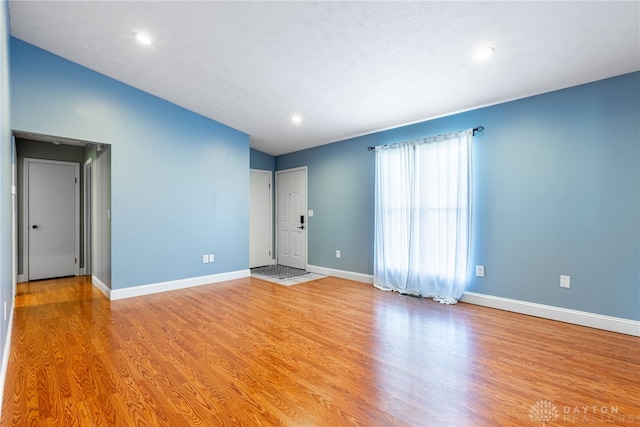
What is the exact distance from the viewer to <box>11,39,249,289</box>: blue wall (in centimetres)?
349

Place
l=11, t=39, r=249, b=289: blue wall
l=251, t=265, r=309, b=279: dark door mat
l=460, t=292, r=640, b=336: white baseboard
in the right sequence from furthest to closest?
1. l=251, t=265, r=309, b=279: dark door mat
2. l=11, t=39, r=249, b=289: blue wall
3. l=460, t=292, r=640, b=336: white baseboard

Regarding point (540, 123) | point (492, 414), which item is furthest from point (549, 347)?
point (540, 123)

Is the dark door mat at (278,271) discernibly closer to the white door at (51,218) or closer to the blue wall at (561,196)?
the blue wall at (561,196)

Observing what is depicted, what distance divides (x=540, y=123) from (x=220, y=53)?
350 cm

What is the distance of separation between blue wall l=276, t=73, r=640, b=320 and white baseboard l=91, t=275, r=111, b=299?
4.74m

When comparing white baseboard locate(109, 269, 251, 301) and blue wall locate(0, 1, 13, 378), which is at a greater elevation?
blue wall locate(0, 1, 13, 378)

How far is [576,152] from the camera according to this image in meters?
3.09

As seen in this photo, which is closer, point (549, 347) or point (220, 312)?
point (549, 347)

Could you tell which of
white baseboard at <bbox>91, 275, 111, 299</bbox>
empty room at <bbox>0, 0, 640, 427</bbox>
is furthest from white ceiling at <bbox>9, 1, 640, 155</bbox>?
white baseboard at <bbox>91, 275, 111, 299</bbox>

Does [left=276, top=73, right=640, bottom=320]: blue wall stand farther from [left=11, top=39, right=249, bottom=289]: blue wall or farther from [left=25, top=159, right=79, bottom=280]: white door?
[left=25, top=159, right=79, bottom=280]: white door

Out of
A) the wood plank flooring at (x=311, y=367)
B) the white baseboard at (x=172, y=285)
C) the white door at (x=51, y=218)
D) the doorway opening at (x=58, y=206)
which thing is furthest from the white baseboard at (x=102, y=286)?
the white door at (x=51, y=218)

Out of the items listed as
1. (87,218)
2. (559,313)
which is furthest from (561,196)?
(87,218)

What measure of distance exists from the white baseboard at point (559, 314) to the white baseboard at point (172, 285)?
3564mm

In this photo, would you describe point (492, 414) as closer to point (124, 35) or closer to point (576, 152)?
point (576, 152)
